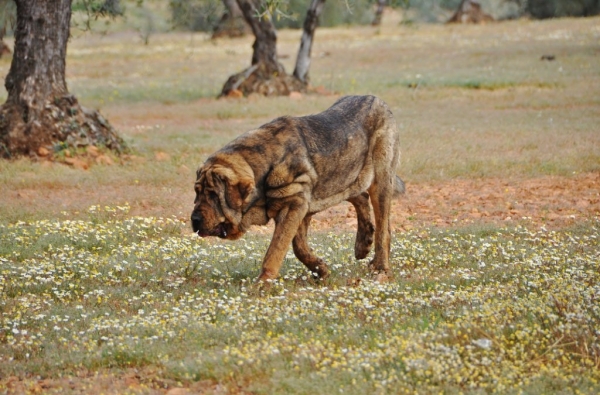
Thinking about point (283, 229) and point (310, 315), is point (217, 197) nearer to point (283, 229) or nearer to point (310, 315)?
point (283, 229)

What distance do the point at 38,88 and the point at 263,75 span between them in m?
11.1

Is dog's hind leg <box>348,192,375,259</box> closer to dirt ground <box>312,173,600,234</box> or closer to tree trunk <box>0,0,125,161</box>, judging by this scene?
dirt ground <box>312,173,600,234</box>

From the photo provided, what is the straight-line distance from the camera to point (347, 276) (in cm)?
946

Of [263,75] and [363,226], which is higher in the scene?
[363,226]

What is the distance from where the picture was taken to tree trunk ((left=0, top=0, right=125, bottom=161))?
53.4 feet

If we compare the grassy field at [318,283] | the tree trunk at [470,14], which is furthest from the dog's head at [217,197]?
the tree trunk at [470,14]

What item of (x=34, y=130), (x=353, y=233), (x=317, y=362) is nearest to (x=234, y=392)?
(x=317, y=362)

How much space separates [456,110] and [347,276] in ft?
49.7

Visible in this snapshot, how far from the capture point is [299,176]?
867 centimetres

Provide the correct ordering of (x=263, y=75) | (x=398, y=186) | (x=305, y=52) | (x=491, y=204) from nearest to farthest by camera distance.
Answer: (x=398, y=186), (x=491, y=204), (x=263, y=75), (x=305, y=52)

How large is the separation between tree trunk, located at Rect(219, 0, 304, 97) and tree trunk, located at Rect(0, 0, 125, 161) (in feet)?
33.3

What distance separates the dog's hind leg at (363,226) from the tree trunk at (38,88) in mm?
8147

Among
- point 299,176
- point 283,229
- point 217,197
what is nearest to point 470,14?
point 299,176

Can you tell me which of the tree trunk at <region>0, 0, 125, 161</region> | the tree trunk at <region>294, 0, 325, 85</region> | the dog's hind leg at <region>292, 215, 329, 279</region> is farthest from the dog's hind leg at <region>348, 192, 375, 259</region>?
the tree trunk at <region>294, 0, 325, 85</region>
